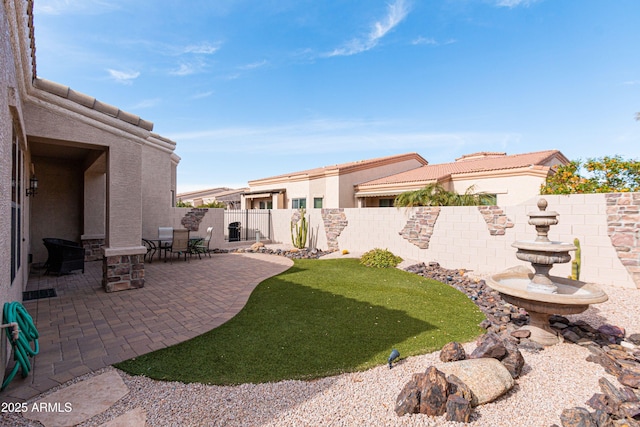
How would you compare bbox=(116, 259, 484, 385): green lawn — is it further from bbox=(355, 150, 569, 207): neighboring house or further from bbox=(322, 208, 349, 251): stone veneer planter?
bbox=(355, 150, 569, 207): neighboring house

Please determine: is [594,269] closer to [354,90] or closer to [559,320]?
[559,320]

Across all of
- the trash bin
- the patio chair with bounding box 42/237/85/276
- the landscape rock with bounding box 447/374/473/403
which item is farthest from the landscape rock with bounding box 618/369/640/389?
the trash bin

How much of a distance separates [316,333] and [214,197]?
32.6m

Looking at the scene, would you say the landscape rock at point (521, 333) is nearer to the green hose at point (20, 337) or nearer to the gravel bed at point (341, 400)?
the gravel bed at point (341, 400)

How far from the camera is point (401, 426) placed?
2715 millimetres

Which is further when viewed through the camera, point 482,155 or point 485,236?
point 482,155

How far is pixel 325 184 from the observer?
21.4 metres

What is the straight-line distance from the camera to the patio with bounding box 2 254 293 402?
388 cm

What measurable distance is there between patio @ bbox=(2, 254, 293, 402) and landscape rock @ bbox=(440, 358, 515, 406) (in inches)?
159

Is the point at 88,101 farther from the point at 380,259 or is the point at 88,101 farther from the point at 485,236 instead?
the point at 485,236

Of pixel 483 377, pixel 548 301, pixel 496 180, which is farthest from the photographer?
pixel 496 180

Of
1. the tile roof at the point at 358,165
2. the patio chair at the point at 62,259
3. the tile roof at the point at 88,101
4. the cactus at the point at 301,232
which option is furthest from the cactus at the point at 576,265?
the tile roof at the point at 358,165

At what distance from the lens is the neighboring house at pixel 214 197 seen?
32.0 metres

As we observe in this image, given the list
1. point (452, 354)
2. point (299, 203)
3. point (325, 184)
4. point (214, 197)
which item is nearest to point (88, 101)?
point (452, 354)
